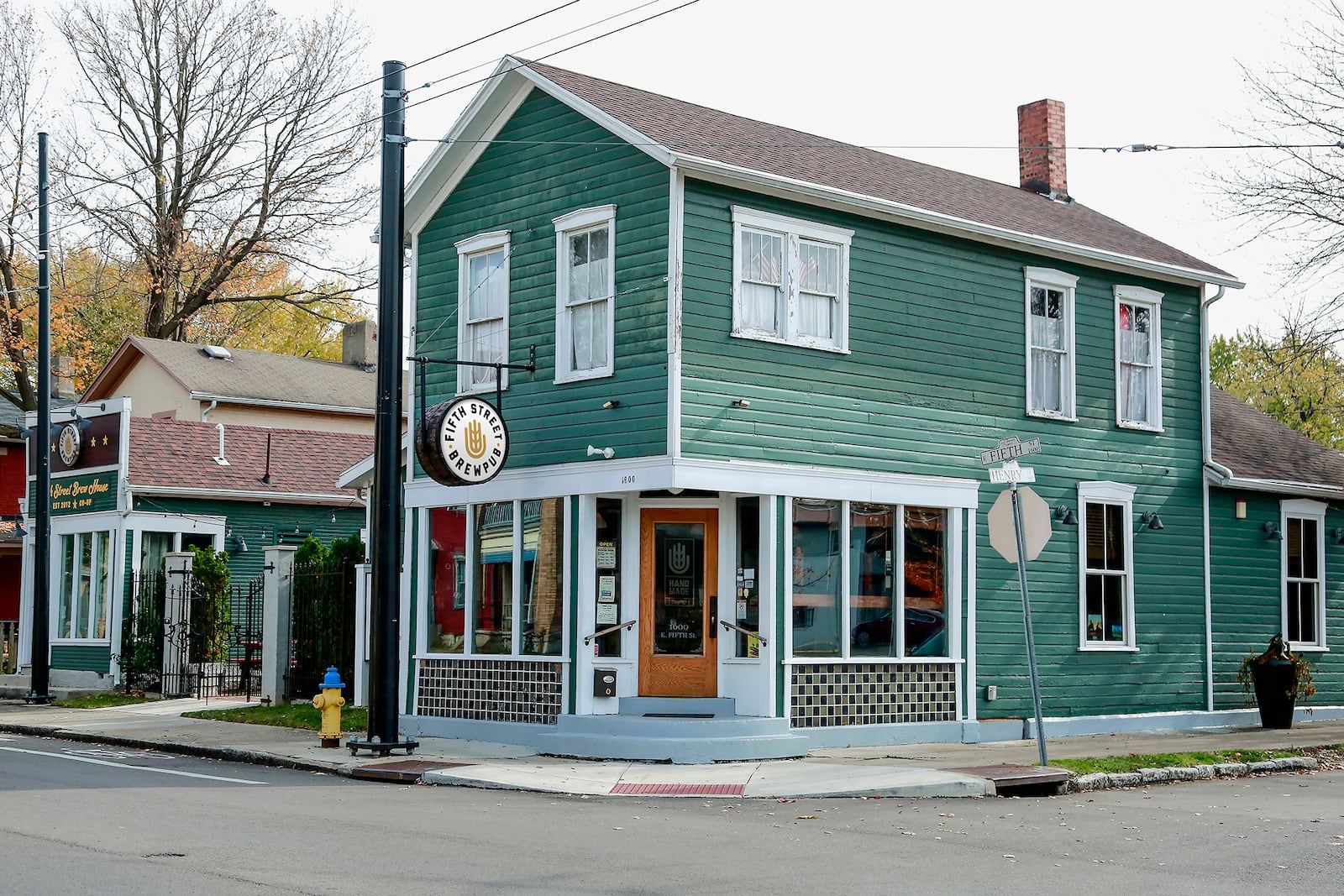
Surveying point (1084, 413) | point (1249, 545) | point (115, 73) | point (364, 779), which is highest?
point (115, 73)

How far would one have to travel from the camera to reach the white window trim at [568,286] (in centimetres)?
1750

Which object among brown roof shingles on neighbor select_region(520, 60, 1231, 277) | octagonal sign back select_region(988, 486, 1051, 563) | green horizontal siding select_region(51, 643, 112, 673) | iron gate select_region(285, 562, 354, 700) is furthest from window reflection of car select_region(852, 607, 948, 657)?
green horizontal siding select_region(51, 643, 112, 673)

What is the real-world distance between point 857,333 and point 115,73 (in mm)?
27340

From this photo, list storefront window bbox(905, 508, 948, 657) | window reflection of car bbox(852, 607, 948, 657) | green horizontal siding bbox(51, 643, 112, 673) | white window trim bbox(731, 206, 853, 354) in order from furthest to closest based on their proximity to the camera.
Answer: green horizontal siding bbox(51, 643, 112, 673), storefront window bbox(905, 508, 948, 657), window reflection of car bbox(852, 607, 948, 657), white window trim bbox(731, 206, 853, 354)

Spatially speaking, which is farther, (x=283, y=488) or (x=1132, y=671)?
(x=283, y=488)

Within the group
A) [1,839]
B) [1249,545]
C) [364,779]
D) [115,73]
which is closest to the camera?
[1,839]

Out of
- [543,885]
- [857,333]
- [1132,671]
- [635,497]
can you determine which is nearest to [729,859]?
[543,885]

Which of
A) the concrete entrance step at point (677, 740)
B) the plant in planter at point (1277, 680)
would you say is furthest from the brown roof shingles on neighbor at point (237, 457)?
the plant in planter at point (1277, 680)

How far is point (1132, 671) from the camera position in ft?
68.8

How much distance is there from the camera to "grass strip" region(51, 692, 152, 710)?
23766 millimetres

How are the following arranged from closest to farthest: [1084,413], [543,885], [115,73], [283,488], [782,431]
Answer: [543,885], [782,431], [1084,413], [283,488], [115,73]

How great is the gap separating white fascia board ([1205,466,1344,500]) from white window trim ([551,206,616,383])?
9.76 meters

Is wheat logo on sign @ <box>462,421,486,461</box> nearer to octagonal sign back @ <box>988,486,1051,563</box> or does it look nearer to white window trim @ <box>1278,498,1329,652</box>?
octagonal sign back @ <box>988,486,1051,563</box>

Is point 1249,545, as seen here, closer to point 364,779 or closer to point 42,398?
point 364,779
